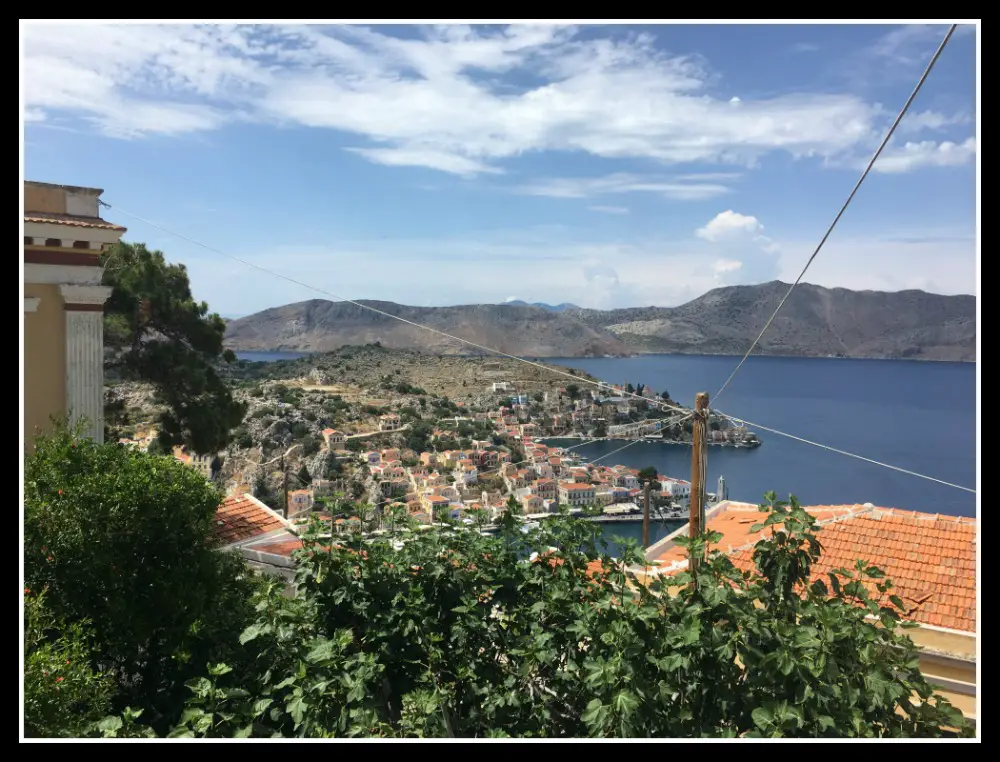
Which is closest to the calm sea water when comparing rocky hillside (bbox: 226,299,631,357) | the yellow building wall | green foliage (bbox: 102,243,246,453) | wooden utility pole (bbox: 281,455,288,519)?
rocky hillside (bbox: 226,299,631,357)

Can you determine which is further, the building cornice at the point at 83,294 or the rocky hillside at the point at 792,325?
the rocky hillside at the point at 792,325

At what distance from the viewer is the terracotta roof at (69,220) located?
3881 millimetres

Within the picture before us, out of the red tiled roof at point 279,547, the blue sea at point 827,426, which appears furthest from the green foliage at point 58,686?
the blue sea at point 827,426

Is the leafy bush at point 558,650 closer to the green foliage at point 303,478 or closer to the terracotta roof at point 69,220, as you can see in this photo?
the terracotta roof at point 69,220

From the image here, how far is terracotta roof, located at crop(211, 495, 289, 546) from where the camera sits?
5.20 metres

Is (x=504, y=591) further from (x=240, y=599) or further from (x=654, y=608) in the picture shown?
(x=240, y=599)

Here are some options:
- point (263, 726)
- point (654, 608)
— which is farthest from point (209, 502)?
point (654, 608)

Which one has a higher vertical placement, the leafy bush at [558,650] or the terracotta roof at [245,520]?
the leafy bush at [558,650]

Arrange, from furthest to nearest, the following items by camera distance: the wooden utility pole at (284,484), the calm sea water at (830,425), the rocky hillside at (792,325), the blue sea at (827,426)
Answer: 1. the calm sea water at (830,425)
2. the blue sea at (827,426)
3. the rocky hillside at (792,325)
4. the wooden utility pole at (284,484)

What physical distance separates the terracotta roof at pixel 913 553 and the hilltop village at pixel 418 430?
68.3 inches

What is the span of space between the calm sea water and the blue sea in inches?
2.0

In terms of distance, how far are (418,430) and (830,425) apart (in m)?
25.9

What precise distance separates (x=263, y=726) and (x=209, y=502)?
1.17 meters

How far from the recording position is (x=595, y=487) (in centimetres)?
1088
